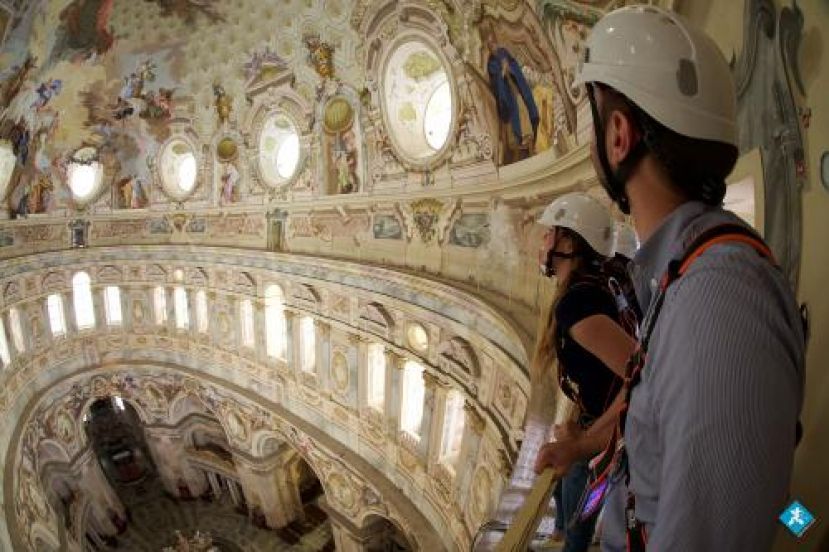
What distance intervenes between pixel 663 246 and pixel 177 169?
15.6m

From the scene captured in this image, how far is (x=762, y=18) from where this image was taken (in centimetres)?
193

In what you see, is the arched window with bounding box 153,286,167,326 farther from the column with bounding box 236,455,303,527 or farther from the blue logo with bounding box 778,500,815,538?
the blue logo with bounding box 778,500,815,538

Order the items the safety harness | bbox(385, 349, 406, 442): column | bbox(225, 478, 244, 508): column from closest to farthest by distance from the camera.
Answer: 1. the safety harness
2. bbox(385, 349, 406, 442): column
3. bbox(225, 478, 244, 508): column

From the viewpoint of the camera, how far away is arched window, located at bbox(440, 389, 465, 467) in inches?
301

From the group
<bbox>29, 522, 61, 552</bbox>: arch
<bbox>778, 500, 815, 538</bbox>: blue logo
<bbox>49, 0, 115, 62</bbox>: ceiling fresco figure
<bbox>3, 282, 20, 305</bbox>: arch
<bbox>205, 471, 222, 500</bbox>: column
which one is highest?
<bbox>49, 0, 115, 62</bbox>: ceiling fresco figure

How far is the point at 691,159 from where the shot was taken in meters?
1.13

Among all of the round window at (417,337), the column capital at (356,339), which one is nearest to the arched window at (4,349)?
the column capital at (356,339)

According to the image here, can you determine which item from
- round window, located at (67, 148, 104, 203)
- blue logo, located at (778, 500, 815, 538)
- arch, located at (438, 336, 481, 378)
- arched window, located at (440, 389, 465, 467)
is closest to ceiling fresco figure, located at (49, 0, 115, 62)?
round window, located at (67, 148, 104, 203)

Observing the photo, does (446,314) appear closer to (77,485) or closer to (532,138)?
(532,138)

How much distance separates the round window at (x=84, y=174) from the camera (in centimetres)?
1328

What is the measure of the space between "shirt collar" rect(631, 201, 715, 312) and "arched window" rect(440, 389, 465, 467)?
6.50 meters

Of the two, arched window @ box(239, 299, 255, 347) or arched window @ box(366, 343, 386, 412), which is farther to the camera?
arched window @ box(239, 299, 255, 347)

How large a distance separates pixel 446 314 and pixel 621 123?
5.68 m

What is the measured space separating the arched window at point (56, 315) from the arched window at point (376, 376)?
37.2 ft
